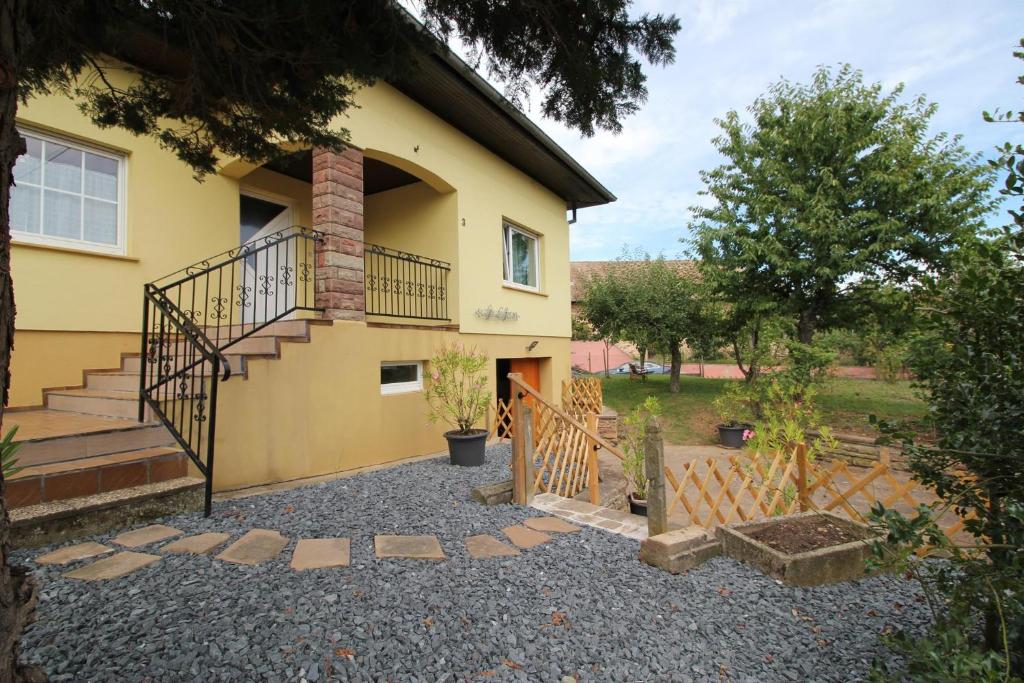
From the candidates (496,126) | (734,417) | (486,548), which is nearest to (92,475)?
(486,548)

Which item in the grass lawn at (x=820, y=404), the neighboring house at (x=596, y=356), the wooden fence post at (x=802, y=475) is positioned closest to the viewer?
the wooden fence post at (x=802, y=475)

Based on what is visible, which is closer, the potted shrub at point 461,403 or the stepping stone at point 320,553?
the stepping stone at point 320,553

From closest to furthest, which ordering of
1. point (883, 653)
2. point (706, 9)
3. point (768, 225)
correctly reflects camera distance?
1. point (883, 653)
2. point (706, 9)
3. point (768, 225)

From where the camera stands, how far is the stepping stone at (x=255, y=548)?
2.81 meters

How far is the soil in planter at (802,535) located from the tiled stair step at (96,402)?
5006 millimetres

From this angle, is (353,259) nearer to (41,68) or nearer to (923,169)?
(41,68)

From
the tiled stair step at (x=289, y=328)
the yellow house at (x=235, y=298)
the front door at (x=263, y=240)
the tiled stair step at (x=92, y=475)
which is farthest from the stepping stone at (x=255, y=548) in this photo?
the front door at (x=263, y=240)

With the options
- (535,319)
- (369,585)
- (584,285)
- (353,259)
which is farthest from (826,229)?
(369,585)

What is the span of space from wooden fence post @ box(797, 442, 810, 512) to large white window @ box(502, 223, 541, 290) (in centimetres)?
557

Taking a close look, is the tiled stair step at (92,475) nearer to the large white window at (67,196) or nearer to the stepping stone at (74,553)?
the stepping stone at (74,553)

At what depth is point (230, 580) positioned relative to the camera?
2529 millimetres

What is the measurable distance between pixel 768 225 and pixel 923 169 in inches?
115

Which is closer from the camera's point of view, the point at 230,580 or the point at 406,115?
the point at 230,580

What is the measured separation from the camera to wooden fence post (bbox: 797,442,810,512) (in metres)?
4.23
